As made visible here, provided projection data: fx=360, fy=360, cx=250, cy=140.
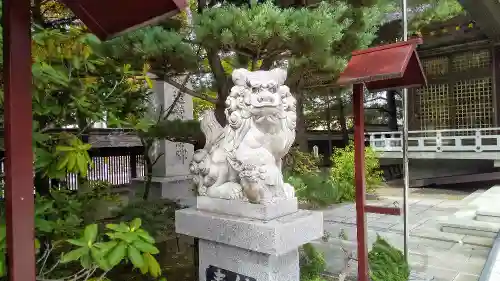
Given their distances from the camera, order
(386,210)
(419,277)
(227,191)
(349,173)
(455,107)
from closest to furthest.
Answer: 1. (227,191)
2. (386,210)
3. (419,277)
4. (349,173)
5. (455,107)

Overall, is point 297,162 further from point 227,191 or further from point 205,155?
point 227,191

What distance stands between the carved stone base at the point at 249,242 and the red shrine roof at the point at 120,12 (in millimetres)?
1361

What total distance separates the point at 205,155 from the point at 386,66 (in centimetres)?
160

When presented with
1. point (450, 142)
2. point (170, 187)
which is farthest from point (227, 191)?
point (450, 142)

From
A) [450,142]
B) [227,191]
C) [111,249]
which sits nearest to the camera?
[111,249]

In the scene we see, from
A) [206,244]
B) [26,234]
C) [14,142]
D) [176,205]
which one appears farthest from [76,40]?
[176,205]

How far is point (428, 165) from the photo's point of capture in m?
12.5

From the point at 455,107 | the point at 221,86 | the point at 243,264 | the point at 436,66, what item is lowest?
the point at 243,264

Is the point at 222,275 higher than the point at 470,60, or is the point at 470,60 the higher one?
the point at 470,60

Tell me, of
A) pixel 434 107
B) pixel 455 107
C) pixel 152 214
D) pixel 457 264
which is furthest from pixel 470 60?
pixel 152 214

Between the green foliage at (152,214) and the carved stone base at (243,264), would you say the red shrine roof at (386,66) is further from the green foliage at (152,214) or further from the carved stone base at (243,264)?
the green foliage at (152,214)

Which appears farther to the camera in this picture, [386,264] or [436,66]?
[436,66]

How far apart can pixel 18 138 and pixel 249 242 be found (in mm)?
1475

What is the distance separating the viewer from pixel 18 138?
1195 mm
